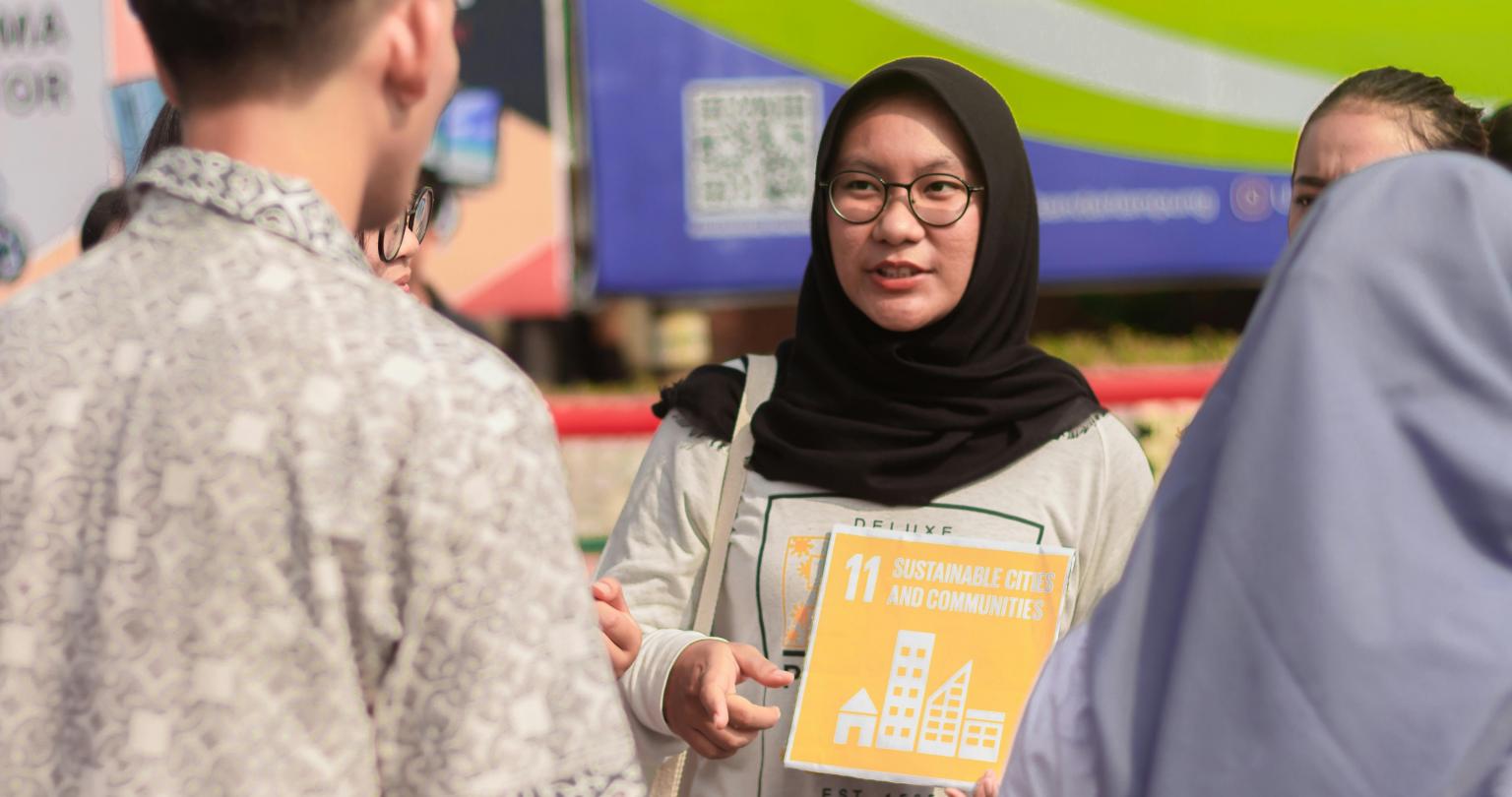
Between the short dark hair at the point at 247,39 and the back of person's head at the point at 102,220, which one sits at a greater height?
the short dark hair at the point at 247,39

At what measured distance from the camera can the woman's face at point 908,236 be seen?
251cm

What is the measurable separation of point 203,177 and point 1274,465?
0.91 metres

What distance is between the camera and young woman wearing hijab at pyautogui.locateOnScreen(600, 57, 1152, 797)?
2.36m

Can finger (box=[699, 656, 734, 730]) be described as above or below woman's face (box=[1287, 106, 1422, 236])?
below

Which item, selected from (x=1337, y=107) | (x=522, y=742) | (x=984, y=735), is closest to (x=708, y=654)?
(x=984, y=735)

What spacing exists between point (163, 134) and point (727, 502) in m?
1.00

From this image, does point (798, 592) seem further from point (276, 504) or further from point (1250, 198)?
point (1250, 198)

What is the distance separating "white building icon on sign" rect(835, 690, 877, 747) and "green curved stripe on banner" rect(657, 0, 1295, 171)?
365cm

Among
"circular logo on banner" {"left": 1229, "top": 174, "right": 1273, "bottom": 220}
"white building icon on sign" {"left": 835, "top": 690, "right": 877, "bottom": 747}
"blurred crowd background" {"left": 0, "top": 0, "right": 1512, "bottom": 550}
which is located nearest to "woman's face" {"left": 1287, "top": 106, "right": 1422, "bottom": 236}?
"white building icon on sign" {"left": 835, "top": 690, "right": 877, "bottom": 747}

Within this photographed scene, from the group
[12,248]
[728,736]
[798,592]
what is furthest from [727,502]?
[12,248]

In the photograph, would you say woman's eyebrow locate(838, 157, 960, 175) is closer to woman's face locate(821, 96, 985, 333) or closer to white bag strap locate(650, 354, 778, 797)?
woman's face locate(821, 96, 985, 333)

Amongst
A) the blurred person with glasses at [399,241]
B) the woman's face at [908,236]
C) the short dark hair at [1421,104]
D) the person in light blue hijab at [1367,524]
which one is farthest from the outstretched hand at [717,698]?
the short dark hair at [1421,104]

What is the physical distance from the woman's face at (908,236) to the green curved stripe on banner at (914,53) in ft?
10.0

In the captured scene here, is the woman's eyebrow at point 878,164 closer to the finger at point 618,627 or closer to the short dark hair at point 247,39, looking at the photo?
the finger at point 618,627
